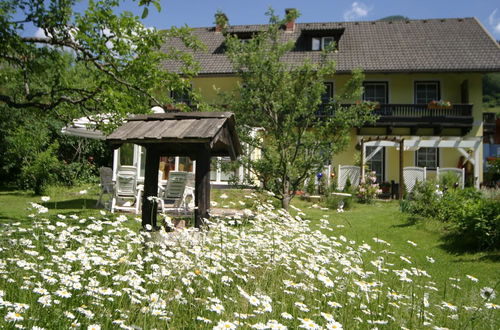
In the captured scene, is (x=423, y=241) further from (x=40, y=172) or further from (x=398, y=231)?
(x=40, y=172)

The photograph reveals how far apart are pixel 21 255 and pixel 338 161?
1781 cm

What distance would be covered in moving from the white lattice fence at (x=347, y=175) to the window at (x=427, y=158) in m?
6.17

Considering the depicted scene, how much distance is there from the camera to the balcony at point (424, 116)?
18.7m

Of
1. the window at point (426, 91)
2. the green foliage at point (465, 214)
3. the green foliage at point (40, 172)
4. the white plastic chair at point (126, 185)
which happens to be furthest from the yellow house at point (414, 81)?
the white plastic chair at point (126, 185)

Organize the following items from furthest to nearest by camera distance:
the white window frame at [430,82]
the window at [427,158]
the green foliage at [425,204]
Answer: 1. the white window frame at [430,82]
2. the window at [427,158]
3. the green foliage at [425,204]

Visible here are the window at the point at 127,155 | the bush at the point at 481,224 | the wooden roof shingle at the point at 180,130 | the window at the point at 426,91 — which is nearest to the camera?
the wooden roof shingle at the point at 180,130

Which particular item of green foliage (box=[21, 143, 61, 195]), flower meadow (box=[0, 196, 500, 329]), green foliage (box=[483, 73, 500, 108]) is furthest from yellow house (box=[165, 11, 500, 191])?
green foliage (box=[483, 73, 500, 108])

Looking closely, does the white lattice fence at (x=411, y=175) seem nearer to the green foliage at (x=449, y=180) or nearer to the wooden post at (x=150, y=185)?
the green foliage at (x=449, y=180)

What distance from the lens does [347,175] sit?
50.1 feet

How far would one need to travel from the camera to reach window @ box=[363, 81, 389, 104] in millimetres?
20453

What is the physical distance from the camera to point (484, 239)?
21.9ft

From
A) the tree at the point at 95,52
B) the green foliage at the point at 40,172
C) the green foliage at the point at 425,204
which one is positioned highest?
the tree at the point at 95,52

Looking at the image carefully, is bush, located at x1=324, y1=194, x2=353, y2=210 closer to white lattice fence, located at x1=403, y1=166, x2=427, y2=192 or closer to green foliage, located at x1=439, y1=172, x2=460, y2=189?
green foliage, located at x1=439, y1=172, x2=460, y2=189

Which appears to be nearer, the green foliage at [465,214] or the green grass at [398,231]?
the green grass at [398,231]
